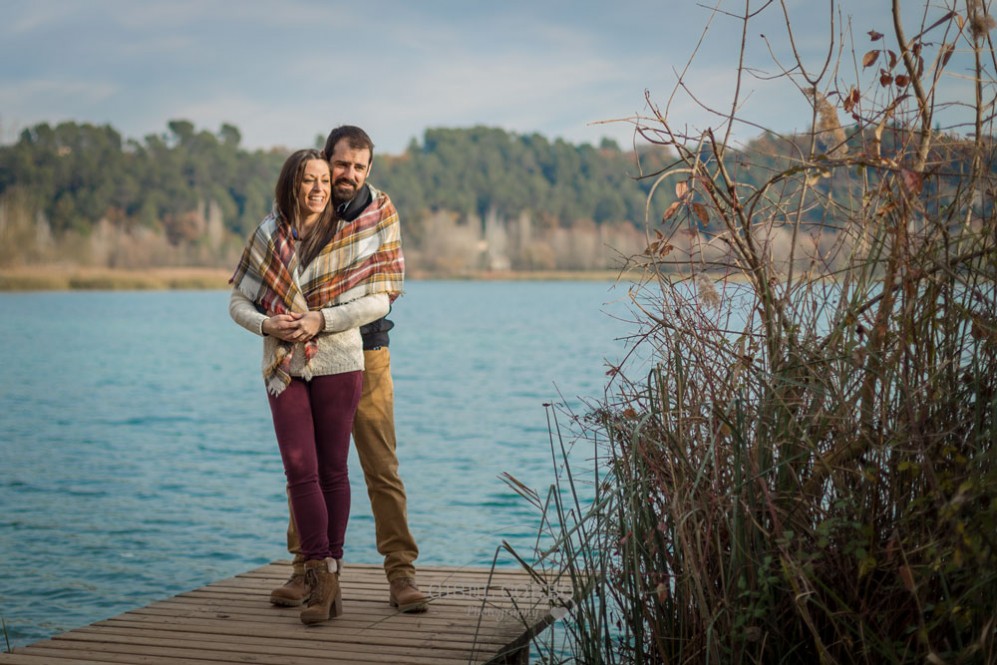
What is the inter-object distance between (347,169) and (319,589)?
4.64 feet

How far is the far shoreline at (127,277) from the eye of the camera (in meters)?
64.6

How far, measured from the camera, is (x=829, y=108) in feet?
9.45

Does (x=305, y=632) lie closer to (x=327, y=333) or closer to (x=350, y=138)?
(x=327, y=333)

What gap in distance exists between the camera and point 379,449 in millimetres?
3896

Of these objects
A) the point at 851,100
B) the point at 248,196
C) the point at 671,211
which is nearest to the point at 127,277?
the point at 248,196

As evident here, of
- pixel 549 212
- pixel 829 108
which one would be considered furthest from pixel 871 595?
pixel 549 212

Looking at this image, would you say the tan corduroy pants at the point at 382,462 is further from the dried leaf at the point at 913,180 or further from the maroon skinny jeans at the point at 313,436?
the dried leaf at the point at 913,180

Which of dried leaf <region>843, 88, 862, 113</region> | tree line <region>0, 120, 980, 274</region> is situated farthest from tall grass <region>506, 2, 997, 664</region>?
tree line <region>0, 120, 980, 274</region>

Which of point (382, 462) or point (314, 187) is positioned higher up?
point (314, 187)

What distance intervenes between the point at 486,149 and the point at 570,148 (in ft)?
24.4

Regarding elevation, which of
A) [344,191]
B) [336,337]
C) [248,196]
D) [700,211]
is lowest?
[336,337]

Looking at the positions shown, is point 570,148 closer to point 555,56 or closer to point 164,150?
point 555,56

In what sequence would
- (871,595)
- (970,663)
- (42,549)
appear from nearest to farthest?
1. (970,663)
2. (871,595)
3. (42,549)

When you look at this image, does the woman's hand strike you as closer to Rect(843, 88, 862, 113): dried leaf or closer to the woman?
the woman
